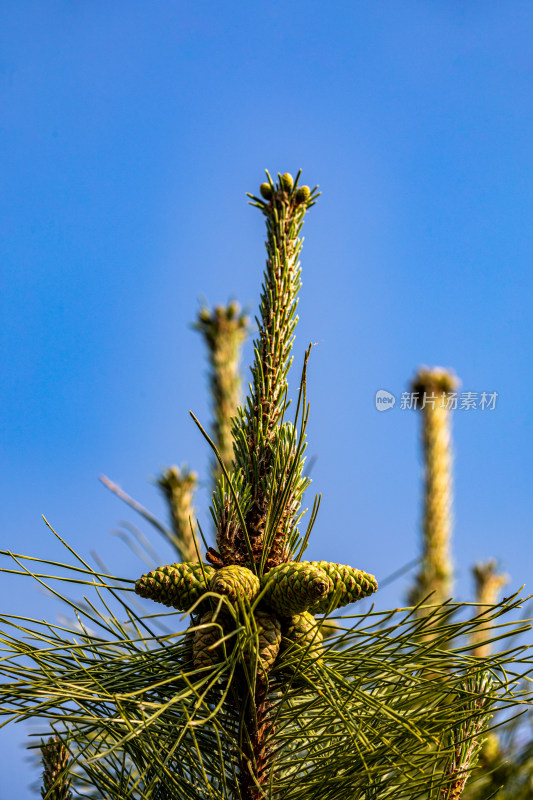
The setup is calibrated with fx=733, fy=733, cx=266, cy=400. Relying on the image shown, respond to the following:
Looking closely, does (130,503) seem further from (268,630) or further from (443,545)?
(443,545)

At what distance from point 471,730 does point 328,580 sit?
502 millimetres

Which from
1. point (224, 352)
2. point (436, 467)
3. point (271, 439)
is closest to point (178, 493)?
point (224, 352)

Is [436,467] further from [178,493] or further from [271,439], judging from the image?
[271,439]

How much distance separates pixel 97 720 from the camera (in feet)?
3.68

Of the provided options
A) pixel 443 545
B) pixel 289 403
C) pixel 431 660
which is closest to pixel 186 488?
pixel 289 403

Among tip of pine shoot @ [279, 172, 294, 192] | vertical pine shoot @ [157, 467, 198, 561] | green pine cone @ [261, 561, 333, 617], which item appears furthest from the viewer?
vertical pine shoot @ [157, 467, 198, 561]

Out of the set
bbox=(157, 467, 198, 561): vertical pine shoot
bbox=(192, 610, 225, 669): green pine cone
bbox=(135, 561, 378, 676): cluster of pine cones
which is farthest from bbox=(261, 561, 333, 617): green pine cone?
bbox=(157, 467, 198, 561): vertical pine shoot

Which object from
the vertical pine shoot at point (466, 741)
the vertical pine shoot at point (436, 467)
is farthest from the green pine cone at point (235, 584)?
the vertical pine shoot at point (436, 467)

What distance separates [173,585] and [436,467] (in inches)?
214

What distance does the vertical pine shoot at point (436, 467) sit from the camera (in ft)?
18.9

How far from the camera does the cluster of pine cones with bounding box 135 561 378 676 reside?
1299 millimetres

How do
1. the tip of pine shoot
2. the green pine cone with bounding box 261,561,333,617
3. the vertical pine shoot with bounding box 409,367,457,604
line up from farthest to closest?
the vertical pine shoot with bounding box 409,367,457,604, the tip of pine shoot, the green pine cone with bounding box 261,561,333,617

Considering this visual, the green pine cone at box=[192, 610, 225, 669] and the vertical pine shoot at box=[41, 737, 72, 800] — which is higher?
the green pine cone at box=[192, 610, 225, 669]

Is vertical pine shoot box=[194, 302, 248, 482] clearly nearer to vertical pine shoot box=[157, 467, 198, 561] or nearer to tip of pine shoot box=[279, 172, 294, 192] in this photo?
vertical pine shoot box=[157, 467, 198, 561]
